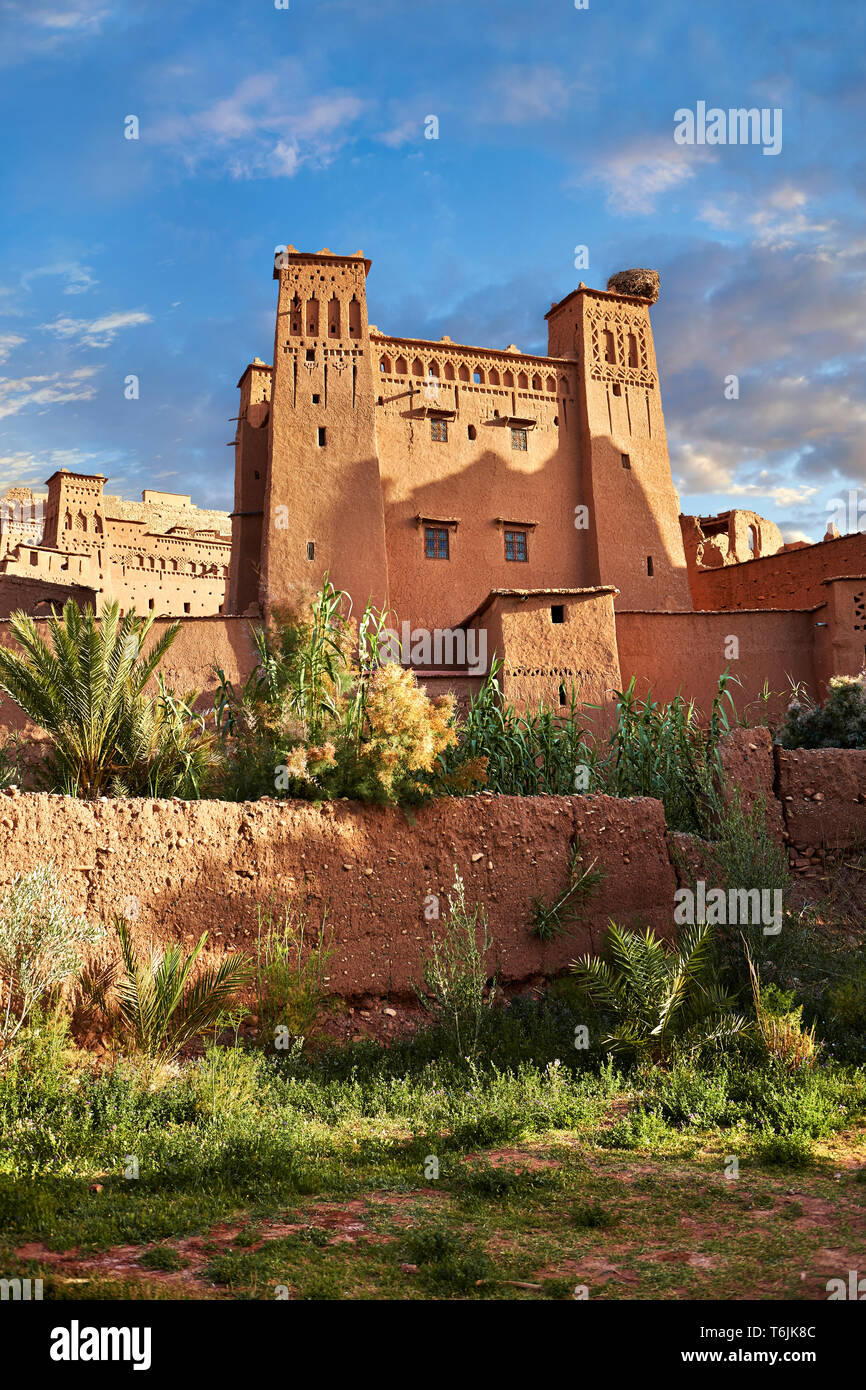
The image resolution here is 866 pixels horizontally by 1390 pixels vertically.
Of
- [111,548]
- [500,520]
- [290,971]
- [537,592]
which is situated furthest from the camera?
[111,548]

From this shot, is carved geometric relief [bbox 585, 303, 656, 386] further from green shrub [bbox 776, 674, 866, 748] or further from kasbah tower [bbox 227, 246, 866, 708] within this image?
green shrub [bbox 776, 674, 866, 748]

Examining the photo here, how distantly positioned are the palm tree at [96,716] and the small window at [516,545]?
1593cm

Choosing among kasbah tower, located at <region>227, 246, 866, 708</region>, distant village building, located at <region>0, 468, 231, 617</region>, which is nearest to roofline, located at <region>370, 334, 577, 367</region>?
kasbah tower, located at <region>227, 246, 866, 708</region>

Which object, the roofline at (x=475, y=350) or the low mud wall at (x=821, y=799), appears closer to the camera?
the low mud wall at (x=821, y=799)

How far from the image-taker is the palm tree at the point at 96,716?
9203mm

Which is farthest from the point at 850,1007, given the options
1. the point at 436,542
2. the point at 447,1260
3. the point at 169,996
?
the point at 436,542

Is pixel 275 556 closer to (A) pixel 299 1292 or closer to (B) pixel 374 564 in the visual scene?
(B) pixel 374 564

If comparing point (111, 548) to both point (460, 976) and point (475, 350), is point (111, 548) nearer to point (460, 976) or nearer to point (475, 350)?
point (475, 350)

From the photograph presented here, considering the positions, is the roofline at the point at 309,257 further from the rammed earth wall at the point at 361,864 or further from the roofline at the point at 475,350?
the rammed earth wall at the point at 361,864

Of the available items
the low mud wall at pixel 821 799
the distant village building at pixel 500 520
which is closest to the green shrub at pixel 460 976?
the low mud wall at pixel 821 799

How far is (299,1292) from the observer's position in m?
4.09

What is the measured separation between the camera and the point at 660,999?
7434 mm

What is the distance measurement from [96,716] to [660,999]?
533 centimetres

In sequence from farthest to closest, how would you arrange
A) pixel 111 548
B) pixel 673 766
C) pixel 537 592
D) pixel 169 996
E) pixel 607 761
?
pixel 111 548, pixel 537 592, pixel 607 761, pixel 673 766, pixel 169 996
